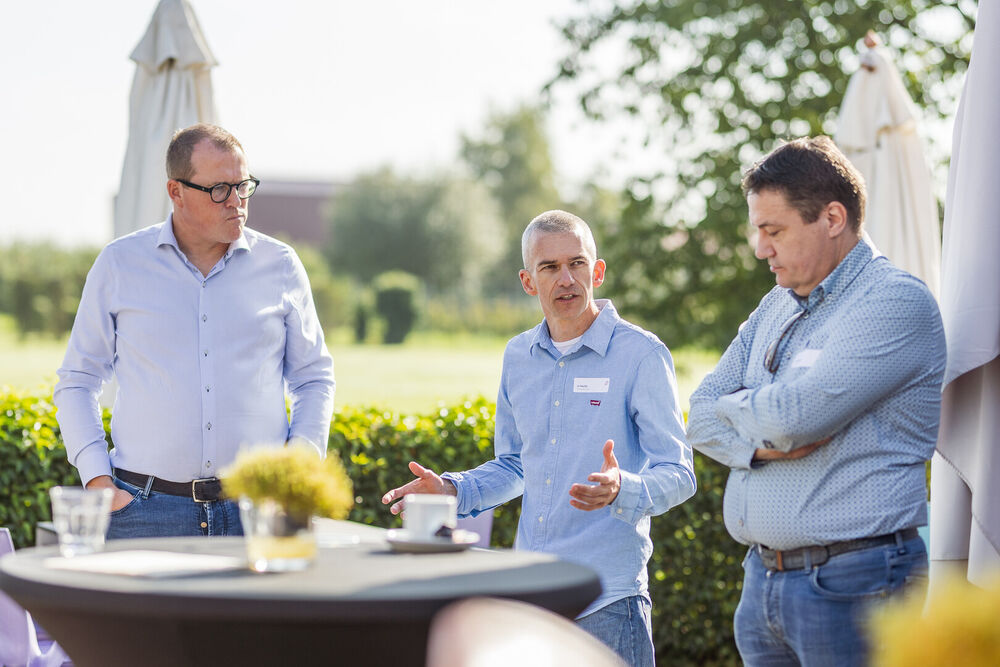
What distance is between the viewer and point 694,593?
5551 millimetres

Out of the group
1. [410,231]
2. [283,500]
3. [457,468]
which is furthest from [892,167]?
[410,231]

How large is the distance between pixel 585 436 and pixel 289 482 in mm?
1202

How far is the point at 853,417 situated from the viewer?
2.47 m

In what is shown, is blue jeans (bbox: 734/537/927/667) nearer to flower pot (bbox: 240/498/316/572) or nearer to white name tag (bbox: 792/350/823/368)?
white name tag (bbox: 792/350/823/368)

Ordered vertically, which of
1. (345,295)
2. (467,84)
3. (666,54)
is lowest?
(345,295)

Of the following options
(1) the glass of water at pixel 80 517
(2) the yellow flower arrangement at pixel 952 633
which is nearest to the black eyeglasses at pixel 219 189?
(1) the glass of water at pixel 80 517

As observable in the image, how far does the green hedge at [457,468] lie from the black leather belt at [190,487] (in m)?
1.95

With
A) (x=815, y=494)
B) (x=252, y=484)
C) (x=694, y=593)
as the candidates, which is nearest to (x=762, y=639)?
(x=815, y=494)

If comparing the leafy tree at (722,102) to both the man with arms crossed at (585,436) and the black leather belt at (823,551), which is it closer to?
the man with arms crossed at (585,436)

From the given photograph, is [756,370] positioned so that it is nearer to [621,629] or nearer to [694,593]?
[621,629]

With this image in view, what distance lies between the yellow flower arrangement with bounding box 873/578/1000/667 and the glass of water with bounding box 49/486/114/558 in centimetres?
167

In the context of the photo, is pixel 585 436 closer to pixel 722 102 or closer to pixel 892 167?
pixel 892 167

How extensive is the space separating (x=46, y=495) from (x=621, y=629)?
328 centimetres

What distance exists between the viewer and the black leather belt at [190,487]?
3.27 metres
